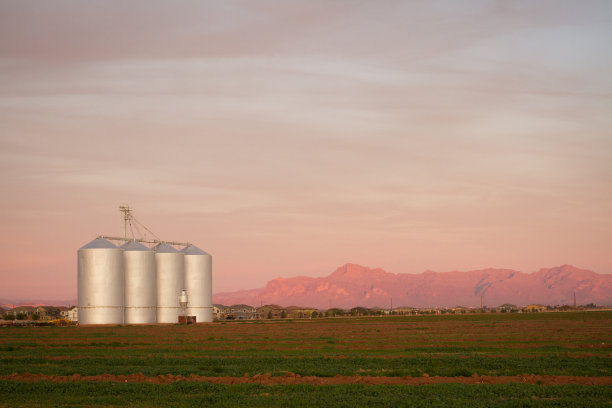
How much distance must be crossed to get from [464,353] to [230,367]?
15586 millimetres

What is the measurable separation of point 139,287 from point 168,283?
5.87 m

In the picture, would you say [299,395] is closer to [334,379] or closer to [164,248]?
[334,379]

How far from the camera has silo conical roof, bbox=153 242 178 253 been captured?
4587 inches

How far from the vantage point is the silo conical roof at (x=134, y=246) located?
112 metres

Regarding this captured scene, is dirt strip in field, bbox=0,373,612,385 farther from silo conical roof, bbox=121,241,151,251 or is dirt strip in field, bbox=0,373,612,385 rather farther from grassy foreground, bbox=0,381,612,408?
silo conical roof, bbox=121,241,151,251

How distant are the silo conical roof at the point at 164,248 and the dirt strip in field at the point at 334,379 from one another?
272ft

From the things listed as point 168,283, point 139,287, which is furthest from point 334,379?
point 168,283

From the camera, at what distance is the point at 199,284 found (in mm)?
119500

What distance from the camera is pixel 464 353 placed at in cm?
4453

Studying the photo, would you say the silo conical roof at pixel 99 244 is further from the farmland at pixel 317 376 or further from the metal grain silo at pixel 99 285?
the farmland at pixel 317 376

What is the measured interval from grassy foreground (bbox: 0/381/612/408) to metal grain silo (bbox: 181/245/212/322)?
291ft

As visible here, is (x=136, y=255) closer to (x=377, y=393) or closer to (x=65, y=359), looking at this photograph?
(x=65, y=359)

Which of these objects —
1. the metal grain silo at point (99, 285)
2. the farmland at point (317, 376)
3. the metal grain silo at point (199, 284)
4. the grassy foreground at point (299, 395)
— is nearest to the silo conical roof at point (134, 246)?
the metal grain silo at point (99, 285)

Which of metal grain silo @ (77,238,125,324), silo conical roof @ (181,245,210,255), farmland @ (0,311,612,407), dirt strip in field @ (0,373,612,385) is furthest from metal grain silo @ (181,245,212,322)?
dirt strip in field @ (0,373,612,385)
